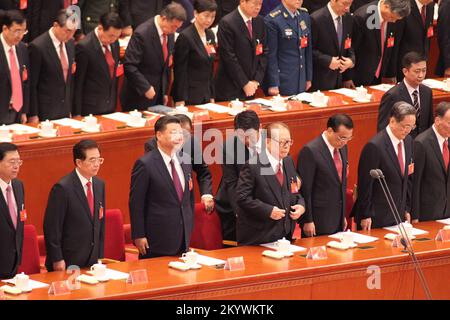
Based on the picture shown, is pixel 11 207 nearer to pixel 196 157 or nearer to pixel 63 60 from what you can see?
pixel 196 157

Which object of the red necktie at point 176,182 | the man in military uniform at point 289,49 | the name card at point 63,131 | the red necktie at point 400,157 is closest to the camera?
the red necktie at point 176,182

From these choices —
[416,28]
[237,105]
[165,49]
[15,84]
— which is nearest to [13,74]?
[15,84]

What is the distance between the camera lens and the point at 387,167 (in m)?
9.27

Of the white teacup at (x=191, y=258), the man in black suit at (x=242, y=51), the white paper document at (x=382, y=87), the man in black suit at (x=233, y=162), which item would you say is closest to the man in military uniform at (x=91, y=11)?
the man in black suit at (x=242, y=51)

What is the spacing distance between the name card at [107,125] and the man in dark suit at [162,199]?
4.03ft

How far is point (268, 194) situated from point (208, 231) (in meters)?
0.57

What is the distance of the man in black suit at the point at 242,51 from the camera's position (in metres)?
11.1

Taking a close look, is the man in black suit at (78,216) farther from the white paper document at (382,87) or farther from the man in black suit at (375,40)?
the man in black suit at (375,40)

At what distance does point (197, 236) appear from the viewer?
902 centimetres

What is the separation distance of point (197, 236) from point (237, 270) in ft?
3.43

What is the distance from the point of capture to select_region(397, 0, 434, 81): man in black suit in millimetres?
11906

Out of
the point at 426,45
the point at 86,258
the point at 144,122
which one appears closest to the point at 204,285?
the point at 86,258
